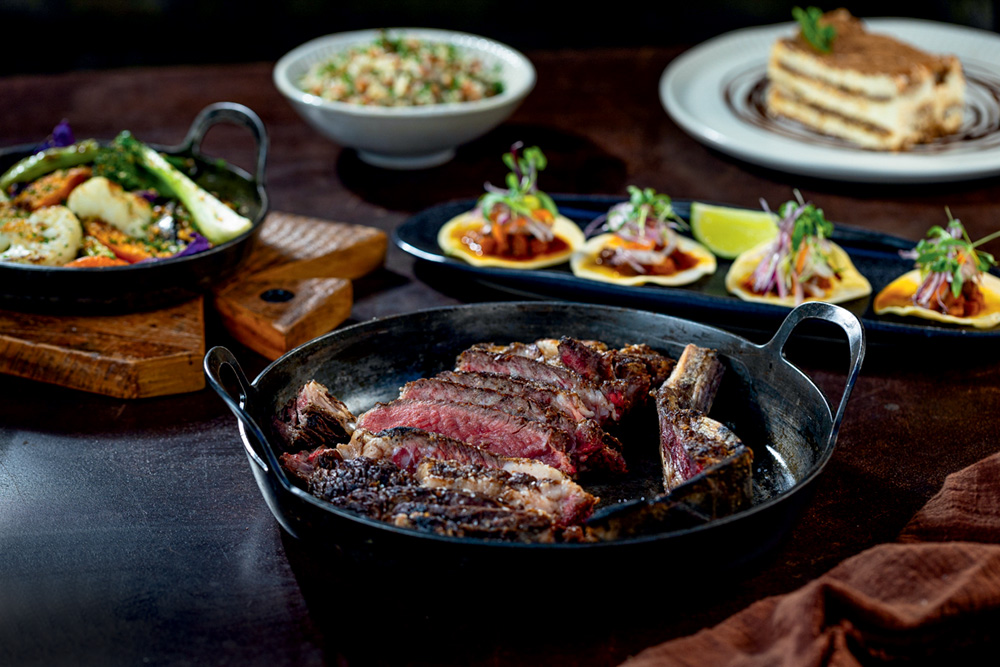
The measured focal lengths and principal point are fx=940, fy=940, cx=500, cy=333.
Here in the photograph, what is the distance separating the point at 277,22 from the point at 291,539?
6.32 meters

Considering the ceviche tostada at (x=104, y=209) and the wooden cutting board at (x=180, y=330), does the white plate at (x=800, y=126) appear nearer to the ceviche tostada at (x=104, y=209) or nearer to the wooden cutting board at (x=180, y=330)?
the wooden cutting board at (x=180, y=330)

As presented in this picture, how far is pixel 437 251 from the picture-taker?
3.84 m

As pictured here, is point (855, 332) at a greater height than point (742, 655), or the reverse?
point (855, 332)

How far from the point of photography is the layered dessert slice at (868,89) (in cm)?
511

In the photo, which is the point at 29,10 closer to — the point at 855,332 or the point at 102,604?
the point at 102,604

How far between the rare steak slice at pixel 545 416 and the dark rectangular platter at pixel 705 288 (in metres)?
1.02

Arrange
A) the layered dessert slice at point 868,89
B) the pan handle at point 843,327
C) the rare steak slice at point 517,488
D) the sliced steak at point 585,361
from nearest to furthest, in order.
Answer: the rare steak slice at point 517,488 < the pan handle at point 843,327 < the sliced steak at point 585,361 < the layered dessert slice at point 868,89

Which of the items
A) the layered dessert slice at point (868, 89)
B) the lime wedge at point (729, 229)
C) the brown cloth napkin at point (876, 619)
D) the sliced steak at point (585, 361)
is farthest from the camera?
the layered dessert slice at point (868, 89)

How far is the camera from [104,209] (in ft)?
11.7

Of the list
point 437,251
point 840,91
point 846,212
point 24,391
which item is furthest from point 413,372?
point 840,91

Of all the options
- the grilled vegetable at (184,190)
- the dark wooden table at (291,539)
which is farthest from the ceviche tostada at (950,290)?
the grilled vegetable at (184,190)

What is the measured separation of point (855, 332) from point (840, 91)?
3378 millimetres

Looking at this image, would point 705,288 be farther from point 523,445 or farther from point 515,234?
point 523,445

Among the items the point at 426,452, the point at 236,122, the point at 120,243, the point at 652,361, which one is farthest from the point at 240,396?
the point at 236,122
